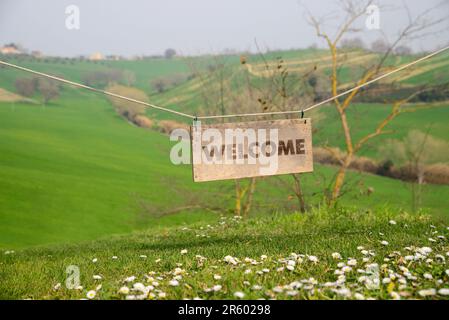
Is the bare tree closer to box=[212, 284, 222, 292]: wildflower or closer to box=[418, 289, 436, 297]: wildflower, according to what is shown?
box=[212, 284, 222, 292]: wildflower

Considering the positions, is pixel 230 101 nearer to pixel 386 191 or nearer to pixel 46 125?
pixel 386 191

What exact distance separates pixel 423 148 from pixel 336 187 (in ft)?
39.3

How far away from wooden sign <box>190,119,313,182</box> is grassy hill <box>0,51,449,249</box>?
27.2 ft

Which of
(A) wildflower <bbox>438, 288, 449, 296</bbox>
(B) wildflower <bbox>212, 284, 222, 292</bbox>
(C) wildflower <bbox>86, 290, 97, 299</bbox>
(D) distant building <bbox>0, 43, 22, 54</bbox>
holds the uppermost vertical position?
(D) distant building <bbox>0, 43, 22, 54</bbox>

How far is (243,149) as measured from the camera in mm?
5266

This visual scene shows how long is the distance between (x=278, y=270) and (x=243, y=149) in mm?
1441

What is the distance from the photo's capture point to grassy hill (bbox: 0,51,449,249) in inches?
796

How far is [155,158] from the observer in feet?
108

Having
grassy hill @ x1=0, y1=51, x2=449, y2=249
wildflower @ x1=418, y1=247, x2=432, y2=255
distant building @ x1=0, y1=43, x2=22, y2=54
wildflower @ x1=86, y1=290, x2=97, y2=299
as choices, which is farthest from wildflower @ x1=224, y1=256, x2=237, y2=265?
distant building @ x1=0, y1=43, x2=22, y2=54

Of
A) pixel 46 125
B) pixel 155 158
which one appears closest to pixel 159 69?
pixel 46 125

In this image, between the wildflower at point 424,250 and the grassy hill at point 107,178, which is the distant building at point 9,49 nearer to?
the grassy hill at point 107,178

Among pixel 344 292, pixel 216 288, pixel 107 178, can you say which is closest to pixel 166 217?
pixel 107 178

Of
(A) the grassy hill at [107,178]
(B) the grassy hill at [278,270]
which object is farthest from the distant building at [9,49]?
(B) the grassy hill at [278,270]

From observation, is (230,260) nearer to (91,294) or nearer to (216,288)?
(216,288)
